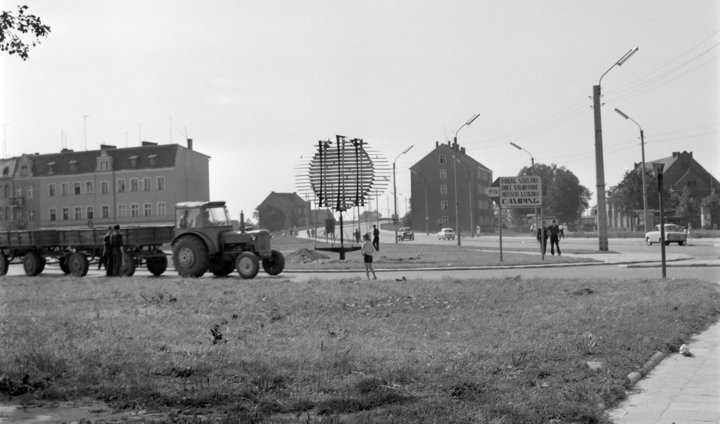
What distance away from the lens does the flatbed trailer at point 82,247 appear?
95.5 feet

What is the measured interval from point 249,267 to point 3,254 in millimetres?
13555

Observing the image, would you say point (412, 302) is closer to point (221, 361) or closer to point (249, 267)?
point (221, 361)

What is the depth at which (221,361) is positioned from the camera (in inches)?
365

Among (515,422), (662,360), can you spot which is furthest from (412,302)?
(515,422)

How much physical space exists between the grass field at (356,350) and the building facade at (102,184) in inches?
2770

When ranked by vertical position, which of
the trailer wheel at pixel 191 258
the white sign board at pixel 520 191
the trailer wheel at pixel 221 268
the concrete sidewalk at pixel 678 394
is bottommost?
the concrete sidewalk at pixel 678 394

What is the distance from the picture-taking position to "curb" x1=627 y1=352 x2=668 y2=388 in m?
8.02

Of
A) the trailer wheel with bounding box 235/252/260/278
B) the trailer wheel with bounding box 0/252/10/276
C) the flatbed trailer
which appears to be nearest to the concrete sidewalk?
the trailer wheel with bounding box 235/252/260/278

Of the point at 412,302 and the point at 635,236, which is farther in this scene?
the point at 635,236

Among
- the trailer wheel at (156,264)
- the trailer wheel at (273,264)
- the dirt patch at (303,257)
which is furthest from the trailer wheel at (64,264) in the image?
the dirt patch at (303,257)

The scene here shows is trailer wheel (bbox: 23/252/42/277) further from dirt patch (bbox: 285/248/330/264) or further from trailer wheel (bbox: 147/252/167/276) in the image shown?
dirt patch (bbox: 285/248/330/264)

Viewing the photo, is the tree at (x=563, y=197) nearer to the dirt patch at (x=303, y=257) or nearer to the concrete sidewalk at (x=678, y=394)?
the dirt patch at (x=303, y=257)

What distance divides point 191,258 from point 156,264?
4.54 meters

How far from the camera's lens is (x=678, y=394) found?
24.6 feet
